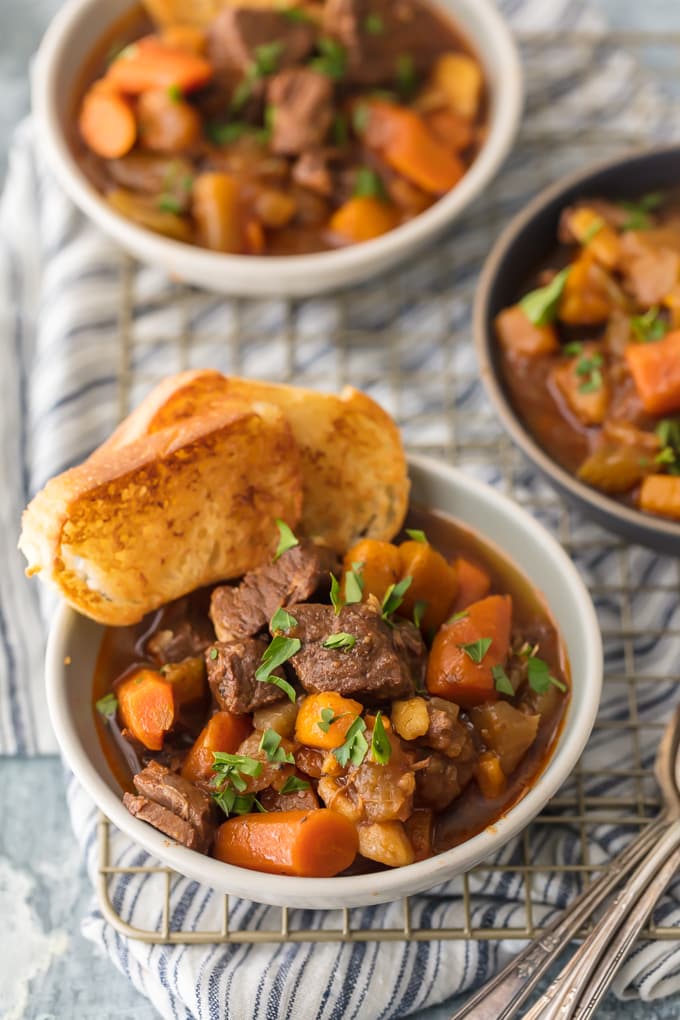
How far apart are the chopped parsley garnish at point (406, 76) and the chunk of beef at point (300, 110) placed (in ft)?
0.99

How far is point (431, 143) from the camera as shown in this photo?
389cm

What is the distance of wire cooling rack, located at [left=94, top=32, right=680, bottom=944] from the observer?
301 centimetres

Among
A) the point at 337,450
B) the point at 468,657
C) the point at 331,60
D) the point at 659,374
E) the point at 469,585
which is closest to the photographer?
the point at 468,657

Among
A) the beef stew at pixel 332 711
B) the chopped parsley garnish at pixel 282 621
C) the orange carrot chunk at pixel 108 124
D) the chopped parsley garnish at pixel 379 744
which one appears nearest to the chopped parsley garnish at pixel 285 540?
the beef stew at pixel 332 711

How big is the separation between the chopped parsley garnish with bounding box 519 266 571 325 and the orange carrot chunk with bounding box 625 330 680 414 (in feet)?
0.92

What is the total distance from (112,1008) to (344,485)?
137 centimetres

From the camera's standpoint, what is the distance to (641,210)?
381cm

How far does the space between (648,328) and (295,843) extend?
69.2 inches

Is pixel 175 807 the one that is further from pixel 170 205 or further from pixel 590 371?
pixel 170 205

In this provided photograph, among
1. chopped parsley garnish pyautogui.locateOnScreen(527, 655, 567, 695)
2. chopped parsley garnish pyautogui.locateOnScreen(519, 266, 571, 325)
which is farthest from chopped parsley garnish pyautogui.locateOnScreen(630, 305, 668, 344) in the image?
chopped parsley garnish pyautogui.locateOnScreen(527, 655, 567, 695)

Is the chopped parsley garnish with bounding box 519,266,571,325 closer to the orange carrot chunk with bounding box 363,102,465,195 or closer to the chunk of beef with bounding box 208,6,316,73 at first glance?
the orange carrot chunk with bounding box 363,102,465,195

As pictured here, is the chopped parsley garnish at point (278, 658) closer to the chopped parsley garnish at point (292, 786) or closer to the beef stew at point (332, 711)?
the beef stew at point (332, 711)

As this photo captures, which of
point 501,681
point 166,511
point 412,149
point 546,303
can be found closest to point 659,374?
point 546,303

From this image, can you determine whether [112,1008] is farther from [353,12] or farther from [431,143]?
[353,12]
